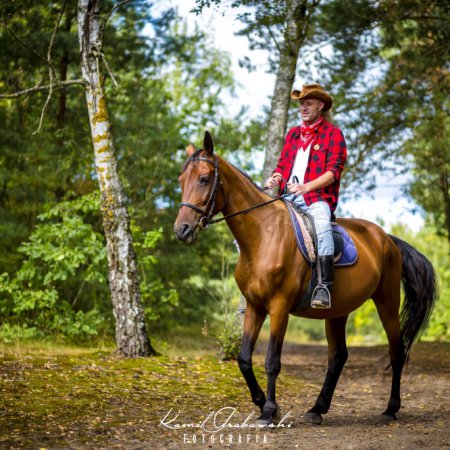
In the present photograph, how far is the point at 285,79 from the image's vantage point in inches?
402

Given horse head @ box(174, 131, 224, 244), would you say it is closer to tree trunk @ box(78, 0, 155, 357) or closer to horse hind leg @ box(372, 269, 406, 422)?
horse hind leg @ box(372, 269, 406, 422)

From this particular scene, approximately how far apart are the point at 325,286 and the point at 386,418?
1665 millimetres

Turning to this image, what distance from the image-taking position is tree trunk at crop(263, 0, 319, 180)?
10.1 metres

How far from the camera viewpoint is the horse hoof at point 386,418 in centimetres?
642

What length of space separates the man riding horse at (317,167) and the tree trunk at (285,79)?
3.61 metres

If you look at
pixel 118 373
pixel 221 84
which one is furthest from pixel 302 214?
pixel 221 84

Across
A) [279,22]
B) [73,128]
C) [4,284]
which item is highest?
[279,22]

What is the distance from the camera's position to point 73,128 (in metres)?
14.2

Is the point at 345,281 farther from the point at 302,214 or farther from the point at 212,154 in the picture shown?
the point at 212,154

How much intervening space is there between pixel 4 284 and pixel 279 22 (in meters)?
6.08

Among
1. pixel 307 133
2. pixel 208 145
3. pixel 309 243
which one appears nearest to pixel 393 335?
pixel 309 243

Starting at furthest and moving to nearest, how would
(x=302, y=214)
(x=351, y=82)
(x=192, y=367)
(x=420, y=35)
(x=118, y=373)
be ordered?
(x=351, y=82)
(x=420, y=35)
(x=192, y=367)
(x=118, y=373)
(x=302, y=214)

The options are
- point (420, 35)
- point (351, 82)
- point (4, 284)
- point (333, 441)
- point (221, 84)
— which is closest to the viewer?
point (333, 441)

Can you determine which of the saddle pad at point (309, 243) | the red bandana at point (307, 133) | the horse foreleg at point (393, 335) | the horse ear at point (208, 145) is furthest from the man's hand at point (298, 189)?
the horse foreleg at point (393, 335)
